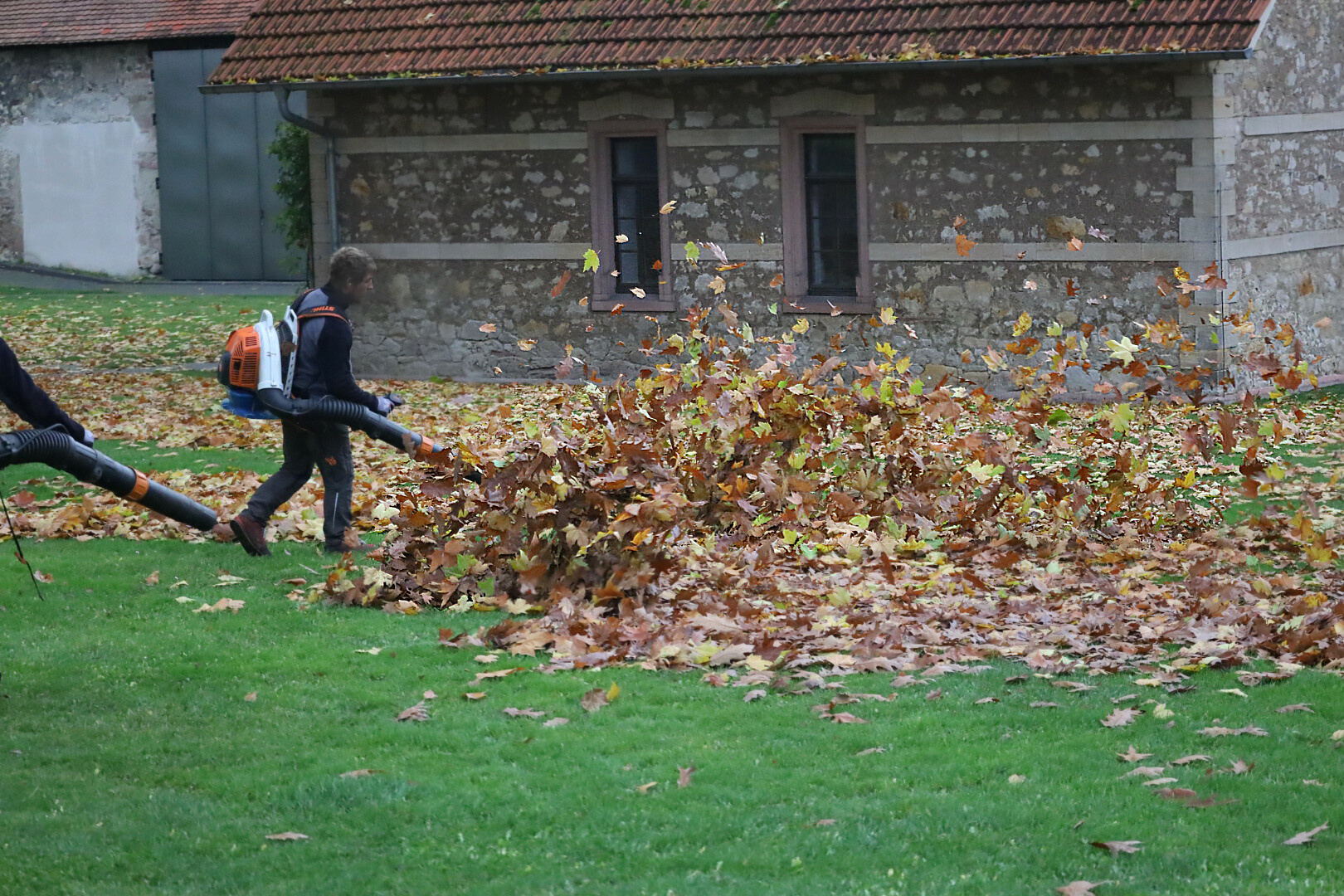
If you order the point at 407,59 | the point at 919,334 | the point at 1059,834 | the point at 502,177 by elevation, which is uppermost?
the point at 407,59

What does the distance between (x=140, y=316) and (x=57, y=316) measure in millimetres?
1352

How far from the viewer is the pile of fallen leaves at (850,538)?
8047 mm

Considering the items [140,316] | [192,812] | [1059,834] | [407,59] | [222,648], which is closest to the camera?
[1059,834]

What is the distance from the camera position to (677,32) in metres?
19.2

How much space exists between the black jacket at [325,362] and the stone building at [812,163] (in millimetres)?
7431

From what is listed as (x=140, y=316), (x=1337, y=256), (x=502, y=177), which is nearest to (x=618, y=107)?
(x=502, y=177)

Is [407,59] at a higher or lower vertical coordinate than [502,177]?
higher

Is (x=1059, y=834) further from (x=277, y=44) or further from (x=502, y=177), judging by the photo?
(x=277, y=44)

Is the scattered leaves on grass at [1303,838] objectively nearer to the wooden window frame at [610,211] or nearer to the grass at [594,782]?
the grass at [594,782]

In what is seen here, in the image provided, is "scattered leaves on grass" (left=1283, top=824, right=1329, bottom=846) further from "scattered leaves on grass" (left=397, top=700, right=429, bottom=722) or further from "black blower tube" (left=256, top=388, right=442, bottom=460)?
"black blower tube" (left=256, top=388, right=442, bottom=460)

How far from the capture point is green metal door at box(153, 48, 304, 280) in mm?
34125

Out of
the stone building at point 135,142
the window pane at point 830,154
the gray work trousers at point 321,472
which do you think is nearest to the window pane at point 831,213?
the window pane at point 830,154

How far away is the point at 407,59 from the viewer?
66.6 ft

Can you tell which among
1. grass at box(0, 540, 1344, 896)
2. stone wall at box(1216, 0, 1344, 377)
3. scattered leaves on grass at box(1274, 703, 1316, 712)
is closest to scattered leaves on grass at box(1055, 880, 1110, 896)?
grass at box(0, 540, 1344, 896)
